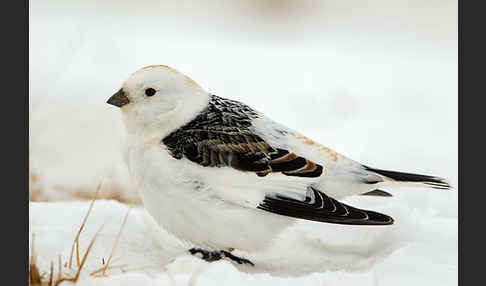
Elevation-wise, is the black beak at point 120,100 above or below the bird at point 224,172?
above

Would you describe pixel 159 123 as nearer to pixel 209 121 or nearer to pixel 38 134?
pixel 209 121

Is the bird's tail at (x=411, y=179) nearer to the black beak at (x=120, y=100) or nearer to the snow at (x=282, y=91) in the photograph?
the snow at (x=282, y=91)

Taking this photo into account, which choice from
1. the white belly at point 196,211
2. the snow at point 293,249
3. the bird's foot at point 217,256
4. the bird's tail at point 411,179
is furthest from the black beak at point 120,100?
the bird's tail at point 411,179

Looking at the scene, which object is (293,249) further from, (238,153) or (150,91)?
(150,91)

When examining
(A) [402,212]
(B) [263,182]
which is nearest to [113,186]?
(B) [263,182]

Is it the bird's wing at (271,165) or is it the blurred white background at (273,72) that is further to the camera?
the blurred white background at (273,72)

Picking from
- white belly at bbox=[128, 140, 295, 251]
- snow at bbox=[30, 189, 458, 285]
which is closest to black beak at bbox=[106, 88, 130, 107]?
white belly at bbox=[128, 140, 295, 251]

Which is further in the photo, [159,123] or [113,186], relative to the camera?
[113,186]

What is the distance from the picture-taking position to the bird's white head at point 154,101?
2047 mm

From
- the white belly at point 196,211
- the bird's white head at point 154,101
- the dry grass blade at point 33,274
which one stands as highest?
the bird's white head at point 154,101

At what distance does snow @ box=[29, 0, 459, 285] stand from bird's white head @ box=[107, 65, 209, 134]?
0.23m

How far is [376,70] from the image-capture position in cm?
243

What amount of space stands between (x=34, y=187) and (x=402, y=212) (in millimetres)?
1199

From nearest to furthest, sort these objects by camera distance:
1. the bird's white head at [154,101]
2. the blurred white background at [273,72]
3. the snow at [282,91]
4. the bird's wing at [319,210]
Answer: the bird's wing at [319,210] → the bird's white head at [154,101] → the snow at [282,91] → the blurred white background at [273,72]
